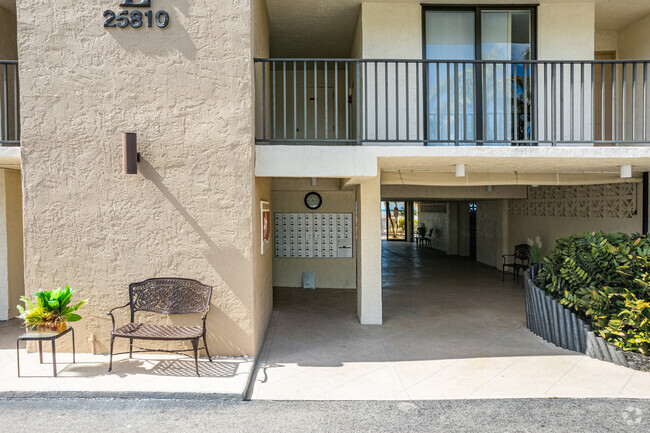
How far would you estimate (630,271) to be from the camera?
16.8 ft

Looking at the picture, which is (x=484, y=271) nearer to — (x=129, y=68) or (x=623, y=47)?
(x=623, y=47)

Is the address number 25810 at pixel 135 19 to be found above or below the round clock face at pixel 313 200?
above

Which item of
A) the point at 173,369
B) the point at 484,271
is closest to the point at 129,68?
the point at 173,369

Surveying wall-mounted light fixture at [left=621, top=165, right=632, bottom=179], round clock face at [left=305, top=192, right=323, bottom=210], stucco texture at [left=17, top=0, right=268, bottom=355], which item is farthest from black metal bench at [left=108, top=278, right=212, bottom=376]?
Answer: wall-mounted light fixture at [left=621, top=165, right=632, bottom=179]

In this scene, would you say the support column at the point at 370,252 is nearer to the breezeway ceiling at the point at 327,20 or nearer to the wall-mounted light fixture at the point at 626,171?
the breezeway ceiling at the point at 327,20

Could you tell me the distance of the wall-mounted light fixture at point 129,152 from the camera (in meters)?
4.83

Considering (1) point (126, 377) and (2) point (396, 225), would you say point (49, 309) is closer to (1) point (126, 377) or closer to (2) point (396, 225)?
(1) point (126, 377)

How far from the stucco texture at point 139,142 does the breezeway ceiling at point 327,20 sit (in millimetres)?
2143

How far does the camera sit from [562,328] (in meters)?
5.63

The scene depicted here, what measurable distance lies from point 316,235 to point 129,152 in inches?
225

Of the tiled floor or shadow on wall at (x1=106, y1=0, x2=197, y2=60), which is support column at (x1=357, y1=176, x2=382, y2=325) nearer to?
the tiled floor

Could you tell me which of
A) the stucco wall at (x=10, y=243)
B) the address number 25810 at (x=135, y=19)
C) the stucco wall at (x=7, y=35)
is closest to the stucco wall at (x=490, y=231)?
the address number 25810 at (x=135, y=19)

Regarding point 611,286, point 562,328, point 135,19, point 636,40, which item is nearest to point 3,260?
point 135,19

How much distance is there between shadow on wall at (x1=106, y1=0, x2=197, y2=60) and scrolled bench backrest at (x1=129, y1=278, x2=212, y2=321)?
2779mm
